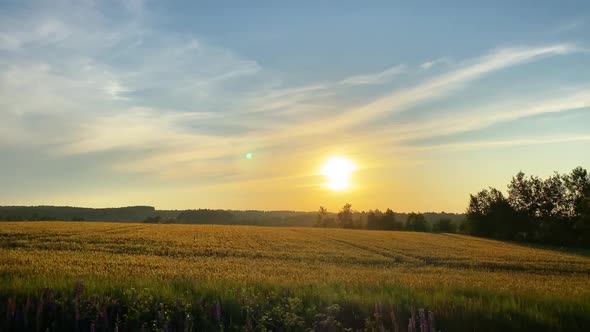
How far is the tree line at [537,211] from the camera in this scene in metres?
82.2

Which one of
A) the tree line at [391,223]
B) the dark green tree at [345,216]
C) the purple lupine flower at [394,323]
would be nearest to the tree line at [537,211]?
the tree line at [391,223]

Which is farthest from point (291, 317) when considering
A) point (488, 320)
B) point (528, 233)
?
point (528, 233)

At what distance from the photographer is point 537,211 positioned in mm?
92812

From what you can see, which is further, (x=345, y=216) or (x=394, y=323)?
(x=345, y=216)

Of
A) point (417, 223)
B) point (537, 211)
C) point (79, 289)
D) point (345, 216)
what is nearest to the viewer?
point (79, 289)

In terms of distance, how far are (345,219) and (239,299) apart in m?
147

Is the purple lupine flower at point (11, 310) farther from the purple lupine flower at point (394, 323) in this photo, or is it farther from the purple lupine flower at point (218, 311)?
the purple lupine flower at point (394, 323)

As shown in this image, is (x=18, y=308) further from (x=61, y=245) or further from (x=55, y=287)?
(x=61, y=245)

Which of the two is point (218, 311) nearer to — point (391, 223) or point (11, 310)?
point (11, 310)

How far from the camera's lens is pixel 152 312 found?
714 cm

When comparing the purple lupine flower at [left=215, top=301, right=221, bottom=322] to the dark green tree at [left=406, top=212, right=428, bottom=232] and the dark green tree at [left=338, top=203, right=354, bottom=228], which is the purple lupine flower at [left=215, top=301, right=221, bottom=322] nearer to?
the dark green tree at [left=406, top=212, right=428, bottom=232]

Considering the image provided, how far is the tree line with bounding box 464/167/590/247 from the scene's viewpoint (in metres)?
82.2

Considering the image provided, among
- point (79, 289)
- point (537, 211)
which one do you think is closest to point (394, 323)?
point (79, 289)

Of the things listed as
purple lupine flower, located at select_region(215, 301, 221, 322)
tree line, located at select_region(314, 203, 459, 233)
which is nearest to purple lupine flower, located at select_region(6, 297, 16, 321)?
purple lupine flower, located at select_region(215, 301, 221, 322)
